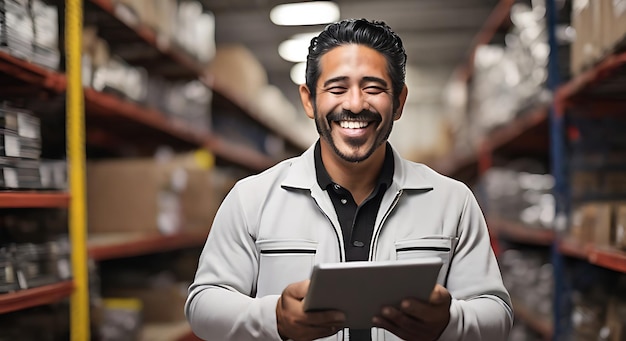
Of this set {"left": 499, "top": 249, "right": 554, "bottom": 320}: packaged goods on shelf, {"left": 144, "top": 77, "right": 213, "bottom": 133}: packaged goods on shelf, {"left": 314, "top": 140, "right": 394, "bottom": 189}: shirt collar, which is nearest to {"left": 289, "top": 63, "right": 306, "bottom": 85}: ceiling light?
{"left": 144, "top": 77, "right": 213, "bottom": 133}: packaged goods on shelf

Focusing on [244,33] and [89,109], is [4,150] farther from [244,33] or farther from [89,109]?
[244,33]

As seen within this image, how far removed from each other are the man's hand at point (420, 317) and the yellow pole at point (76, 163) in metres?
1.59

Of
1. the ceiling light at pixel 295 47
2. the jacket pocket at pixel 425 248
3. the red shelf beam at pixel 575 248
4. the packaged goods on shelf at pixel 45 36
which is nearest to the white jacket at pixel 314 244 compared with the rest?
the jacket pocket at pixel 425 248

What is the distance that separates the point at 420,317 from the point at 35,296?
153cm

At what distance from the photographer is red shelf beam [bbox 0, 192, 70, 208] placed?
2.15m

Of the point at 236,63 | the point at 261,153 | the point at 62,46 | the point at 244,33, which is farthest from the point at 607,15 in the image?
the point at 244,33

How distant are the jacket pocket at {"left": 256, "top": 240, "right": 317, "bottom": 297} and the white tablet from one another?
20cm

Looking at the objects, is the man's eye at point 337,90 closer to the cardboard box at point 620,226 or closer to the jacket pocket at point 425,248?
the jacket pocket at point 425,248

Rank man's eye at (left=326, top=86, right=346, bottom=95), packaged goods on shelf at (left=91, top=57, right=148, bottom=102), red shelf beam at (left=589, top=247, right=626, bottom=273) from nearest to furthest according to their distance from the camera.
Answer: man's eye at (left=326, top=86, right=346, bottom=95) < red shelf beam at (left=589, top=247, right=626, bottom=273) < packaged goods on shelf at (left=91, top=57, right=148, bottom=102)

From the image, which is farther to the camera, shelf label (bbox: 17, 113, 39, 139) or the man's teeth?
shelf label (bbox: 17, 113, 39, 139)

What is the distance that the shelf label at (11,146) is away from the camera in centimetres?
225

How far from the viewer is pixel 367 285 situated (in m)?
1.36

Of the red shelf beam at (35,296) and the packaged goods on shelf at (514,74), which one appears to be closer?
the red shelf beam at (35,296)

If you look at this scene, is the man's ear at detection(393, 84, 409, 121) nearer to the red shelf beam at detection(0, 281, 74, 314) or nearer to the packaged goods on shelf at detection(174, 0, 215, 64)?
the red shelf beam at detection(0, 281, 74, 314)
